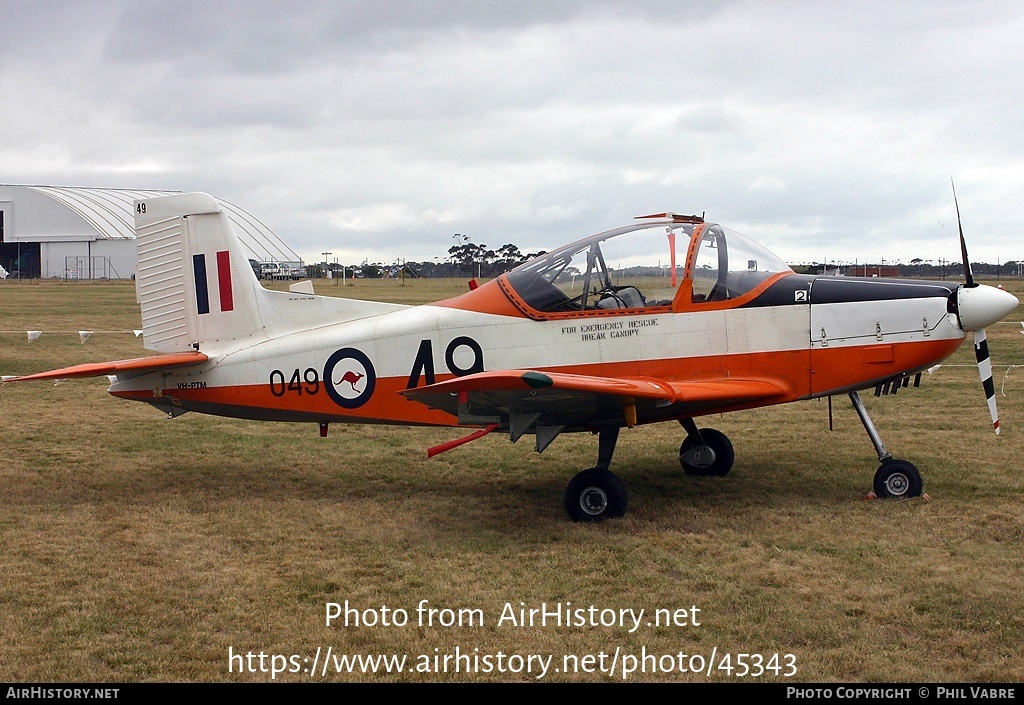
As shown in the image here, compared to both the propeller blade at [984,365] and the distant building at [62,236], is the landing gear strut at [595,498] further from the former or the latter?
the distant building at [62,236]

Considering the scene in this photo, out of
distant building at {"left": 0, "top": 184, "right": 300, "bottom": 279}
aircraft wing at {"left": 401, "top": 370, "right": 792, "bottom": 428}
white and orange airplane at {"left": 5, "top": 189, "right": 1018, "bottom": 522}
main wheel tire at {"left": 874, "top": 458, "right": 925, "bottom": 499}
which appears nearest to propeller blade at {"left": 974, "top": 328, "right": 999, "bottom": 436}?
white and orange airplane at {"left": 5, "top": 189, "right": 1018, "bottom": 522}

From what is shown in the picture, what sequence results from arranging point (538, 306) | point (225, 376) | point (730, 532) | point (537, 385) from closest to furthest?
point (537, 385)
point (730, 532)
point (538, 306)
point (225, 376)

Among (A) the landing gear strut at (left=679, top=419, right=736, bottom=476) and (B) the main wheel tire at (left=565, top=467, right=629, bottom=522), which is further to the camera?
(A) the landing gear strut at (left=679, top=419, right=736, bottom=476)

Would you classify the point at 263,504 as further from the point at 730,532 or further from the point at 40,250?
the point at 40,250

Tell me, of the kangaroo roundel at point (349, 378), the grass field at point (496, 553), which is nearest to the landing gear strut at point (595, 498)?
the grass field at point (496, 553)

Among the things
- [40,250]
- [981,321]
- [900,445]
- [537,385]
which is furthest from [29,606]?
[40,250]

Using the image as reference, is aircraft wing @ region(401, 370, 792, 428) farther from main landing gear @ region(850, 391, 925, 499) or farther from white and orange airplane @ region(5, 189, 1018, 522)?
main landing gear @ region(850, 391, 925, 499)

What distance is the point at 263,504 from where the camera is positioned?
26.0ft

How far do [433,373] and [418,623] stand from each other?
3064 mm

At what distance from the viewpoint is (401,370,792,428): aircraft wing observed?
630cm

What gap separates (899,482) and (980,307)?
1.48 meters

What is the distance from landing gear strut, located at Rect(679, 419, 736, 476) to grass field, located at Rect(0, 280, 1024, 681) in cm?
20

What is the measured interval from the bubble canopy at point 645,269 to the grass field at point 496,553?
1687 mm

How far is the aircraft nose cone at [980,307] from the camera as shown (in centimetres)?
706
